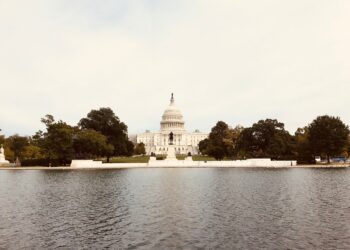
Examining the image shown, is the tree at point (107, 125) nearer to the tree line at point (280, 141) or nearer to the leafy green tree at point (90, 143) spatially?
the leafy green tree at point (90, 143)

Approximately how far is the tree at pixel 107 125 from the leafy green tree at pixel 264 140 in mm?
27924

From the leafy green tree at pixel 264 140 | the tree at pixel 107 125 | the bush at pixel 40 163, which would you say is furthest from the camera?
the tree at pixel 107 125

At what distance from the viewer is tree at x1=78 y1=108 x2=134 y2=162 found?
327ft

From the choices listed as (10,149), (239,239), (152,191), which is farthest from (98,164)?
(239,239)

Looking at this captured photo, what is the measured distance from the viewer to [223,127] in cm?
11631

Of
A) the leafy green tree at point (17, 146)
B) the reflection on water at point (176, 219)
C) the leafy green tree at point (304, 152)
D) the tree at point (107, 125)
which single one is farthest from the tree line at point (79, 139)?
the reflection on water at point (176, 219)

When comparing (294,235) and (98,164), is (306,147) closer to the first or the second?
(98,164)

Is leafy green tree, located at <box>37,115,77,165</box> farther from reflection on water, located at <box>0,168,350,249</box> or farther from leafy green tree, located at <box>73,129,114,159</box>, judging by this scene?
reflection on water, located at <box>0,168,350,249</box>

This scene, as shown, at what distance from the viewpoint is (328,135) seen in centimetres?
8362

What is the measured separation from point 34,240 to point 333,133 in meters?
75.0

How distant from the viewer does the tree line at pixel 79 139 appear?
83875 mm

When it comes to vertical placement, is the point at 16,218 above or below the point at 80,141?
below

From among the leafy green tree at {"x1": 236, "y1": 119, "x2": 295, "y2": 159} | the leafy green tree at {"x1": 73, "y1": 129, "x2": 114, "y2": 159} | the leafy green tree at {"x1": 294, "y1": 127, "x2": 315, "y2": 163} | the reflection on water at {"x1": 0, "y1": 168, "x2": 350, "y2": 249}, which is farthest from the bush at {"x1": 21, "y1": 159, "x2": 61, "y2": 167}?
the reflection on water at {"x1": 0, "y1": 168, "x2": 350, "y2": 249}

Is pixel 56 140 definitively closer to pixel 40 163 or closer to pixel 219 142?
pixel 40 163
